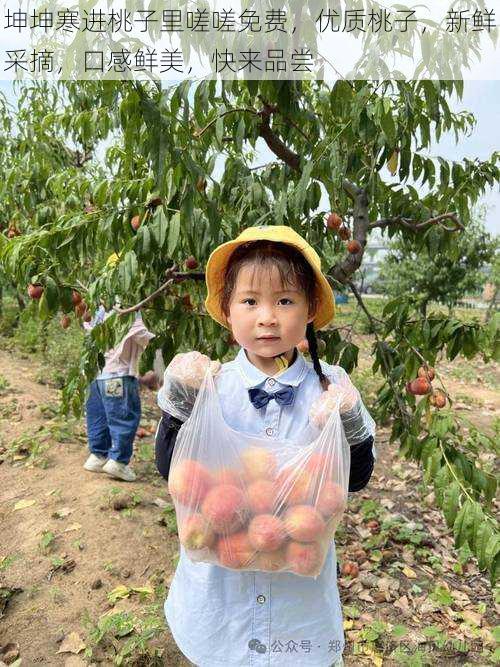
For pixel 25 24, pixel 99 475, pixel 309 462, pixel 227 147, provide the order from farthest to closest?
pixel 99 475 < pixel 227 147 < pixel 25 24 < pixel 309 462

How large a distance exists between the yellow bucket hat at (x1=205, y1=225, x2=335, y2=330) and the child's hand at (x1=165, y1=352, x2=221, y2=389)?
211 mm

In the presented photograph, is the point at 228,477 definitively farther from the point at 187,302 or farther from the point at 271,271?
the point at 187,302

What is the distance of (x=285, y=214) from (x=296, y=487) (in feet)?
3.68

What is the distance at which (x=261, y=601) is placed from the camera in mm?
1309

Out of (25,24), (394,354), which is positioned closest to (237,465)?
(394,354)

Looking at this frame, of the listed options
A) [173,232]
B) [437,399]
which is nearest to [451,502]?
[437,399]

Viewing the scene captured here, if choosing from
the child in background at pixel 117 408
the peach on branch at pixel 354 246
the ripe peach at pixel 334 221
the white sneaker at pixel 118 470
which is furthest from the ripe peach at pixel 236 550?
the white sneaker at pixel 118 470

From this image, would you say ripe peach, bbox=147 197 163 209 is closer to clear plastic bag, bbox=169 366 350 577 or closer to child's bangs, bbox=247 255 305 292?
child's bangs, bbox=247 255 305 292

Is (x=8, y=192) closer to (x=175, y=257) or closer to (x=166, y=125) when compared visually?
(x=175, y=257)

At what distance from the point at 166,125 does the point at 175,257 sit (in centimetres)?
67

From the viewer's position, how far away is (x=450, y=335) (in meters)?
2.12

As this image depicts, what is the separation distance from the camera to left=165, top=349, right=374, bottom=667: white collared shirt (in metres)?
1.31

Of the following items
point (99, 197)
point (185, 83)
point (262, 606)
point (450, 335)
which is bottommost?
point (262, 606)

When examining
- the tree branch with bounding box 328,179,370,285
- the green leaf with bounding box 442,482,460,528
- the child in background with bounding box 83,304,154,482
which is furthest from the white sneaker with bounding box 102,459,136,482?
the green leaf with bounding box 442,482,460,528
